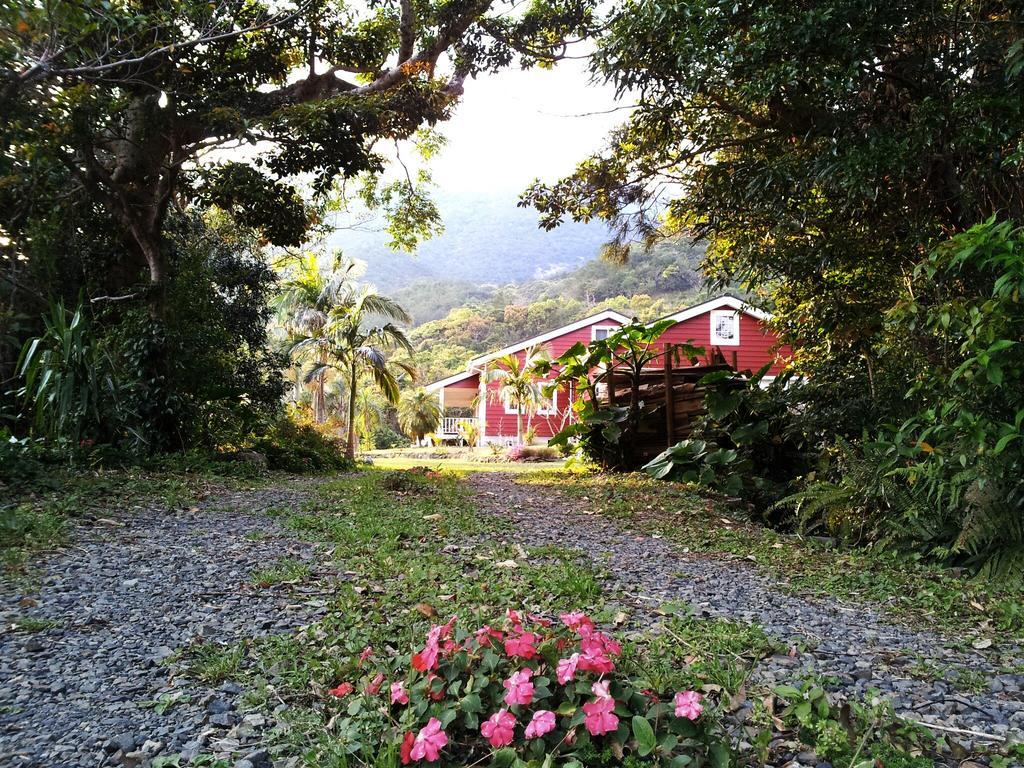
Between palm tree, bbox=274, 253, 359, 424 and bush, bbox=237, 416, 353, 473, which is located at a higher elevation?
palm tree, bbox=274, 253, 359, 424

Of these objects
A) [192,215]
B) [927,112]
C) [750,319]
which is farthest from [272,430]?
[750,319]

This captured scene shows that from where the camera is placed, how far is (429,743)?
1430 millimetres

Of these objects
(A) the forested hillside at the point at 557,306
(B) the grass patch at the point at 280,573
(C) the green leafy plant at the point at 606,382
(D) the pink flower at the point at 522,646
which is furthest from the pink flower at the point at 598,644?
(A) the forested hillside at the point at 557,306

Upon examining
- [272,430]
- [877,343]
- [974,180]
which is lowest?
[272,430]

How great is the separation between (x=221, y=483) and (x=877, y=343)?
19.8 feet

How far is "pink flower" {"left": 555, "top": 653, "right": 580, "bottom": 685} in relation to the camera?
1582 mm

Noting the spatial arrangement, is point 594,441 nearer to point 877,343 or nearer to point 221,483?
point 877,343

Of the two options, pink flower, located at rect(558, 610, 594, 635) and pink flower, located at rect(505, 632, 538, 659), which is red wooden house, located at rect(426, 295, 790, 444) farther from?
pink flower, located at rect(505, 632, 538, 659)

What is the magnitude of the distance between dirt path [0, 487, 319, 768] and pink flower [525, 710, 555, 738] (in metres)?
0.66

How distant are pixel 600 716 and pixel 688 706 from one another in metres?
0.20

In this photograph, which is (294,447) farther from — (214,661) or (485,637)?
(485,637)

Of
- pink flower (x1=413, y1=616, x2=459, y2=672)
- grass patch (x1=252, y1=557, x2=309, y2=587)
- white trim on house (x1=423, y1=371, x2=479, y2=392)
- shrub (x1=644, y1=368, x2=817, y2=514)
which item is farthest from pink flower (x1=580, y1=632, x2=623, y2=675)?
white trim on house (x1=423, y1=371, x2=479, y2=392)

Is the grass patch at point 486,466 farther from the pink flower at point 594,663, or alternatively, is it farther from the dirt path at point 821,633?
the pink flower at point 594,663

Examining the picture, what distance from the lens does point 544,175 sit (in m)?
8.01
